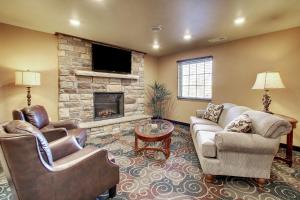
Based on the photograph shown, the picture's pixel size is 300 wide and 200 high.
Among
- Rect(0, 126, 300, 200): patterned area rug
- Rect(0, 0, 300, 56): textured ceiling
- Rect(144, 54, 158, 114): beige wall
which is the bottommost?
Rect(0, 126, 300, 200): patterned area rug

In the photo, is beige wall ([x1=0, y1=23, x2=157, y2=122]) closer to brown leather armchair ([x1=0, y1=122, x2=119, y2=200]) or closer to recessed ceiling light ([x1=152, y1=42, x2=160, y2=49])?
brown leather armchair ([x1=0, y1=122, x2=119, y2=200])

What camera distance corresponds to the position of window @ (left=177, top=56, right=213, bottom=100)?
456 cm

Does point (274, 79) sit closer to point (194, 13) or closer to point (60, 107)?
point (194, 13)

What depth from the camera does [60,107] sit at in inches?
143

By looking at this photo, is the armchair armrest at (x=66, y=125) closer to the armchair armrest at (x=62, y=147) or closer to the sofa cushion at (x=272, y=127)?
the armchair armrest at (x=62, y=147)

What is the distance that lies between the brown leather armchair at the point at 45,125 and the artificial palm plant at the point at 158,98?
2.94 m

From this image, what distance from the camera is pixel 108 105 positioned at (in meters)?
4.56

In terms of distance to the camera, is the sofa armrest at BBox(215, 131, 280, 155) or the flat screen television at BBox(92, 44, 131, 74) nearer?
the sofa armrest at BBox(215, 131, 280, 155)

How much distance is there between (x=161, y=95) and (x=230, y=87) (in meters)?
2.08

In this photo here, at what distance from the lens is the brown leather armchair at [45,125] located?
2.38m

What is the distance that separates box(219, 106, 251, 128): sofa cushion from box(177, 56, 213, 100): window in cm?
126

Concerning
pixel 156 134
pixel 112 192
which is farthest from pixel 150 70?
pixel 112 192

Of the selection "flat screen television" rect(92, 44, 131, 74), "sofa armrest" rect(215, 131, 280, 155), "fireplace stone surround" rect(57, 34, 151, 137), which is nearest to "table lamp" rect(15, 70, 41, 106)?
"fireplace stone surround" rect(57, 34, 151, 137)

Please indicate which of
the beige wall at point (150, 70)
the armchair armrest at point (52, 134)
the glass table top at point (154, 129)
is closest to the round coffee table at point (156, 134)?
the glass table top at point (154, 129)
